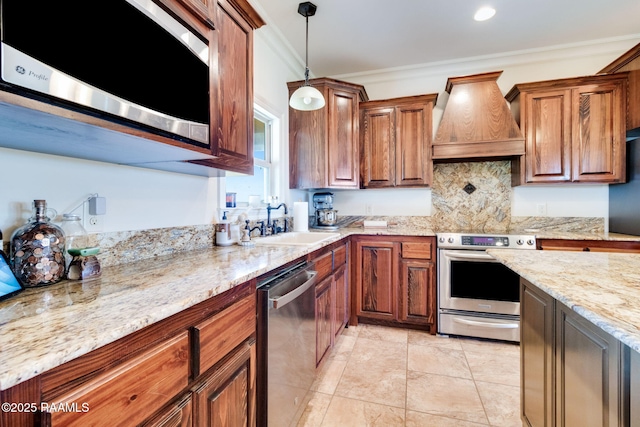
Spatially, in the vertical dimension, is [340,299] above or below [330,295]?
below

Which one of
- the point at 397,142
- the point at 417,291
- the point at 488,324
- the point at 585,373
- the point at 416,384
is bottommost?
the point at 416,384

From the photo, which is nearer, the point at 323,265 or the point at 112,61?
the point at 112,61

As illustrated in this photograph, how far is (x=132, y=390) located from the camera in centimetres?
64

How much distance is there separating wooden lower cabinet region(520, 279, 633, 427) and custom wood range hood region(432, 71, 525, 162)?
5.95ft

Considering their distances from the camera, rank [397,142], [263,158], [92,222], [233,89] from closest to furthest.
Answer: [92,222]
[233,89]
[263,158]
[397,142]

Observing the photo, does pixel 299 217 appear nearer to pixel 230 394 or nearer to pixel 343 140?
pixel 343 140

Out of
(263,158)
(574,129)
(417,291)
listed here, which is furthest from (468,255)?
(263,158)

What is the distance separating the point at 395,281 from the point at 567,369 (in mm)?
1753

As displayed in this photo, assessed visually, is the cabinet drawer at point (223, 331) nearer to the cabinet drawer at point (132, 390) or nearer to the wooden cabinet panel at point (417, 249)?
the cabinet drawer at point (132, 390)

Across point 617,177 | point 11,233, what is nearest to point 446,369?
point 617,177

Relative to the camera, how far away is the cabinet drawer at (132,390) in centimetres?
54

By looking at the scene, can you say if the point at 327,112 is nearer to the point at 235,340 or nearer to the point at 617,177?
the point at 235,340

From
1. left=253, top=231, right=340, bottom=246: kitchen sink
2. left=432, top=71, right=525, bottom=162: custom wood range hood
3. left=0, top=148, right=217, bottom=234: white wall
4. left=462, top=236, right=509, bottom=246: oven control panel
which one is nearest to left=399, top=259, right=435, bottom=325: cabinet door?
left=462, top=236, right=509, bottom=246: oven control panel

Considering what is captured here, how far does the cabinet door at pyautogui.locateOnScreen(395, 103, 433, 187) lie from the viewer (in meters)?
2.95
